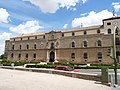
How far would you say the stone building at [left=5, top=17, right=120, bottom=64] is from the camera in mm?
46375

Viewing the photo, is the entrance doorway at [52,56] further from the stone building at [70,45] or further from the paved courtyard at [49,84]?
the paved courtyard at [49,84]

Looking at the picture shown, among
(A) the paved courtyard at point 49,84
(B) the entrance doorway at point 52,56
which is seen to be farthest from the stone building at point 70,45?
(A) the paved courtyard at point 49,84

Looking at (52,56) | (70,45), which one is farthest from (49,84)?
(52,56)

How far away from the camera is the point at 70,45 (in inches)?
2076

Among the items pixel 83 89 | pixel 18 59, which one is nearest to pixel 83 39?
pixel 18 59

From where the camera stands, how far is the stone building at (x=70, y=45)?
4638cm

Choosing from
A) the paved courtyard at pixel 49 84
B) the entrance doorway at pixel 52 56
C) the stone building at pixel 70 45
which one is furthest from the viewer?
the entrance doorway at pixel 52 56

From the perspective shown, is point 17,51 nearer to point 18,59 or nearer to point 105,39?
point 18,59

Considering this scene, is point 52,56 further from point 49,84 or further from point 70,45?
point 49,84

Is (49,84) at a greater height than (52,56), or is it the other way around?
(52,56)

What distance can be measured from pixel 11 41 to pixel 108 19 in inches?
1525

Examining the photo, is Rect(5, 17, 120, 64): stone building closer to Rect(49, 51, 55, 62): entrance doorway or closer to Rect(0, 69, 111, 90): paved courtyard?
Rect(49, 51, 55, 62): entrance doorway

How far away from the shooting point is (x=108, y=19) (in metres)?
46.4

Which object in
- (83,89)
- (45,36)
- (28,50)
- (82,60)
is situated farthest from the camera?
(28,50)
